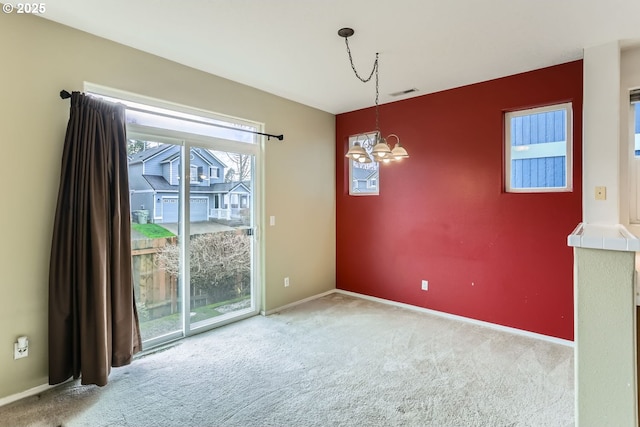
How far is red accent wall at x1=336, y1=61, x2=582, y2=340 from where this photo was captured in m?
3.06

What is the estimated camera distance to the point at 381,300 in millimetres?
4332

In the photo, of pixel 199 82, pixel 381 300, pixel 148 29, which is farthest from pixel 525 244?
pixel 148 29

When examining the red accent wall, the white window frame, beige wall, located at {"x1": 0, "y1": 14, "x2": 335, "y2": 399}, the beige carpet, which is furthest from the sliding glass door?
the white window frame

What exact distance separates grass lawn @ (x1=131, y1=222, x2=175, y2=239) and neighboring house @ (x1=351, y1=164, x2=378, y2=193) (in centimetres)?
262

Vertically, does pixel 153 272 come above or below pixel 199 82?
below

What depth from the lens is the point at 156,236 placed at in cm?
300

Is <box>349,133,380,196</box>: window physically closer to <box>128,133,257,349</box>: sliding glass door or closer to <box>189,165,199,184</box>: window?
<box>128,133,257,349</box>: sliding glass door

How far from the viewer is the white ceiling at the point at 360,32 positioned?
214 centimetres

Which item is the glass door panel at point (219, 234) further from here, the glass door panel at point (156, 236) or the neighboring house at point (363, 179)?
the neighboring house at point (363, 179)

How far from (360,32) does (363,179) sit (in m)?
2.36

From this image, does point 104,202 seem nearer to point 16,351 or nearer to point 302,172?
point 16,351

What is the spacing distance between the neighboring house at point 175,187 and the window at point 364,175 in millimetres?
1715

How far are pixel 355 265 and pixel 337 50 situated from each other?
9.47 feet

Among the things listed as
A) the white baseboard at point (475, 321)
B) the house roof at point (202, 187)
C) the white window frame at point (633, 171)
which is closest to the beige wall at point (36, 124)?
the house roof at point (202, 187)
